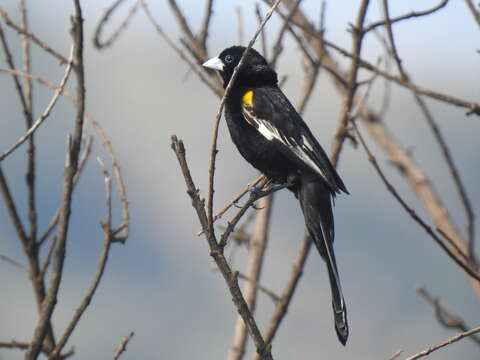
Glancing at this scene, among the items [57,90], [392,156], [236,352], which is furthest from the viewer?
[392,156]

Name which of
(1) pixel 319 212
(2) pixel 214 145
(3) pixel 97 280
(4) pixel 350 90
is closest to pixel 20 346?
(3) pixel 97 280

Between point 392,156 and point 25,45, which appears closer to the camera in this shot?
point 25,45

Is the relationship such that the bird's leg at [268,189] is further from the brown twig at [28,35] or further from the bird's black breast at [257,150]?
the brown twig at [28,35]

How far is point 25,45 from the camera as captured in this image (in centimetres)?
299

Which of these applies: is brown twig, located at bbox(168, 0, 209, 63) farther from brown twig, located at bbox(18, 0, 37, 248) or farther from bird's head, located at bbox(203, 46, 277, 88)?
brown twig, located at bbox(18, 0, 37, 248)

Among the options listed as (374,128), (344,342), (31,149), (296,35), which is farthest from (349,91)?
(31,149)

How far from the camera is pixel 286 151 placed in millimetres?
3547

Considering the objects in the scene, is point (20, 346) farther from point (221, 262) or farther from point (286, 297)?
point (286, 297)

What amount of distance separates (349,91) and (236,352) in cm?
154

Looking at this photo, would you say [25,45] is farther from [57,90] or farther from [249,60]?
[249,60]

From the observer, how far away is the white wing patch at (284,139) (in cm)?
345

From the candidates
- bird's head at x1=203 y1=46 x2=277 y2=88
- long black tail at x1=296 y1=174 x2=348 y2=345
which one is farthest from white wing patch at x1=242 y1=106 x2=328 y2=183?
bird's head at x1=203 y1=46 x2=277 y2=88

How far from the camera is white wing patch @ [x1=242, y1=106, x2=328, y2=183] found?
3.45m

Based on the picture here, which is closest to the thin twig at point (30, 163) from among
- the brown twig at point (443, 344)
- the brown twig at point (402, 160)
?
the brown twig at point (402, 160)
